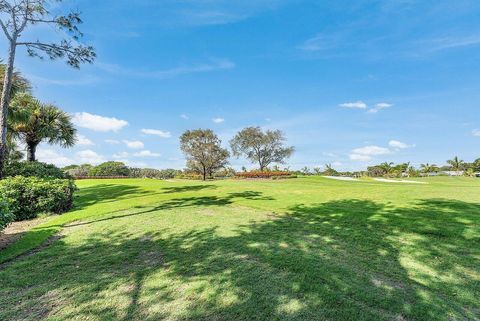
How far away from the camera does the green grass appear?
3389mm

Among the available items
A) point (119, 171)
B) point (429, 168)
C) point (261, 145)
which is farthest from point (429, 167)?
point (119, 171)

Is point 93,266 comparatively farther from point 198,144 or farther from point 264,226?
point 198,144

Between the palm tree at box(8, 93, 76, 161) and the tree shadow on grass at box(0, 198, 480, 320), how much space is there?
66.8 feet

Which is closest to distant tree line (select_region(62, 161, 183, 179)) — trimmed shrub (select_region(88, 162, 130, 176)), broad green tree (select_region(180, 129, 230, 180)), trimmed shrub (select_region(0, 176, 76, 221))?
trimmed shrub (select_region(88, 162, 130, 176))

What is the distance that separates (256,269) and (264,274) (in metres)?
0.22

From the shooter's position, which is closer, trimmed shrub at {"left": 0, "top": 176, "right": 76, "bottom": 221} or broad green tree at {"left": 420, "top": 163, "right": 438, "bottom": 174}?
trimmed shrub at {"left": 0, "top": 176, "right": 76, "bottom": 221}

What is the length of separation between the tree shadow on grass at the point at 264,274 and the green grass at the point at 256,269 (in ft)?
0.07

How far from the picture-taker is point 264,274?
4.22 m

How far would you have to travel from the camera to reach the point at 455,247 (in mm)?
5219

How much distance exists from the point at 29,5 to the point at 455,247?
54.4 ft

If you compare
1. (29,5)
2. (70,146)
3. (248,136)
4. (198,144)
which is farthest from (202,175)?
(29,5)

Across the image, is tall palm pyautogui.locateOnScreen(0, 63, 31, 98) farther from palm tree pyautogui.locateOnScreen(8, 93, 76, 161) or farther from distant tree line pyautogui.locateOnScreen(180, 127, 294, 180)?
distant tree line pyautogui.locateOnScreen(180, 127, 294, 180)

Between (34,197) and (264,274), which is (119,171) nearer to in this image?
(34,197)

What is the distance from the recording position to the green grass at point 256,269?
3389mm
